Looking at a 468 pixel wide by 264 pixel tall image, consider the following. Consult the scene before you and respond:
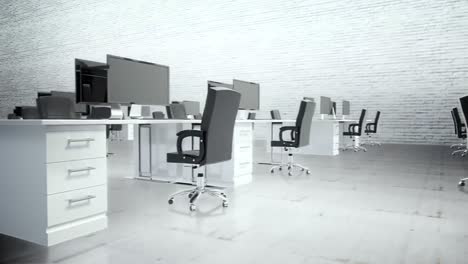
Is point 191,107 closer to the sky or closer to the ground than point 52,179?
closer to the sky

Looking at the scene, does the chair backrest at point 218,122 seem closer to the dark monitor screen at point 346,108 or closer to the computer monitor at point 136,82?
the computer monitor at point 136,82

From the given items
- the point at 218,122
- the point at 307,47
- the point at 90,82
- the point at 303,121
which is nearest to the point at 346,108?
the point at 307,47

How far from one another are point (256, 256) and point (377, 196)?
2.08 meters

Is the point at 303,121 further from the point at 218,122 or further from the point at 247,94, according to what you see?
the point at 218,122

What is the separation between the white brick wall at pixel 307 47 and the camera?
926cm

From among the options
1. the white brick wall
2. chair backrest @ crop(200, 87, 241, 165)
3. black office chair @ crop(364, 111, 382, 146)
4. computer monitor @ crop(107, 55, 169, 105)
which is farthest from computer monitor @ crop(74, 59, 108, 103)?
the white brick wall

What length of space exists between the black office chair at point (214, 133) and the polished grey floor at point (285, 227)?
0.41 m

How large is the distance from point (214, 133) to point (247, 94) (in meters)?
2.80

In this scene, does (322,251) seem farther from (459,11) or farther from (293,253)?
(459,11)

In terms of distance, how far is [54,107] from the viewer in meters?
4.58

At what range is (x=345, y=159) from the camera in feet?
23.4

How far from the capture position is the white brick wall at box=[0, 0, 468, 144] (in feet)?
30.4

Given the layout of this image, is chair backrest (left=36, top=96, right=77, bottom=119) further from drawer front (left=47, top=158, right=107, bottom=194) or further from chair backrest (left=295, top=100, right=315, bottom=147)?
chair backrest (left=295, top=100, right=315, bottom=147)

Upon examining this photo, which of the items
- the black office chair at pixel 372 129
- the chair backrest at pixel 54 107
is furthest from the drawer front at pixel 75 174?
the black office chair at pixel 372 129
